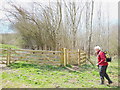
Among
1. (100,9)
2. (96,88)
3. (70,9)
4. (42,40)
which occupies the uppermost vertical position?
(100,9)

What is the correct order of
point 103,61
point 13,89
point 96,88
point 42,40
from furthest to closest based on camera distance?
point 42,40 → point 103,61 → point 96,88 → point 13,89

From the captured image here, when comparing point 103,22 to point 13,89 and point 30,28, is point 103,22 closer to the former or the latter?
point 30,28

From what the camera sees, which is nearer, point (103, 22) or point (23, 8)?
point (23, 8)

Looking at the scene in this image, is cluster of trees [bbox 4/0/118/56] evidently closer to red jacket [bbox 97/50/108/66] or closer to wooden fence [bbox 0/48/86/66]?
wooden fence [bbox 0/48/86/66]

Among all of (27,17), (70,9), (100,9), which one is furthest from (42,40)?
(100,9)

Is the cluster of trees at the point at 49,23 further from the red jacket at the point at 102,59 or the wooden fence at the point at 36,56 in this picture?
the red jacket at the point at 102,59

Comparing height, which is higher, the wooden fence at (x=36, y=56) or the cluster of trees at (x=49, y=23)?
the cluster of trees at (x=49, y=23)

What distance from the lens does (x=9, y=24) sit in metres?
7.34

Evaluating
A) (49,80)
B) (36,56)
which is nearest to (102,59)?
(49,80)

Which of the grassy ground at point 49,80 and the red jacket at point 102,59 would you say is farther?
the red jacket at point 102,59

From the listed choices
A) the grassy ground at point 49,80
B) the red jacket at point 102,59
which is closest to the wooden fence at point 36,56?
the grassy ground at point 49,80

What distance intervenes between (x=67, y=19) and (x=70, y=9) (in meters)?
0.60

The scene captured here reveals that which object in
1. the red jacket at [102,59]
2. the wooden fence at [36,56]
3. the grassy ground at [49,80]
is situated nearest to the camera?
the grassy ground at [49,80]

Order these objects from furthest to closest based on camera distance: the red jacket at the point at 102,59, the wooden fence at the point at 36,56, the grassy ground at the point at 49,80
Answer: the wooden fence at the point at 36,56 < the red jacket at the point at 102,59 < the grassy ground at the point at 49,80
